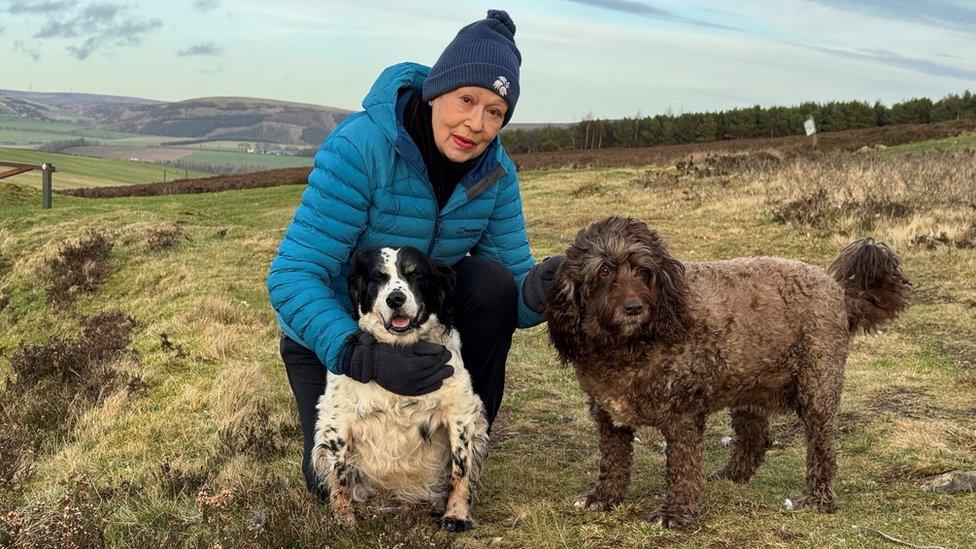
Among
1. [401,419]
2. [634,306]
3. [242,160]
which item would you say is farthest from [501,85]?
[242,160]

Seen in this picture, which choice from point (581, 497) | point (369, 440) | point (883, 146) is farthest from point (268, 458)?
point (883, 146)

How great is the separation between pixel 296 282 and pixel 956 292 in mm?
10408

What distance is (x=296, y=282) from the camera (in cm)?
454

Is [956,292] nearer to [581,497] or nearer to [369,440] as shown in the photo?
[581,497]

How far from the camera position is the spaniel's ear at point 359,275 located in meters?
4.57

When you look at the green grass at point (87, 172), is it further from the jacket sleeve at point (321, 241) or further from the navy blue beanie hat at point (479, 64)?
the navy blue beanie hat at point (479, 64)

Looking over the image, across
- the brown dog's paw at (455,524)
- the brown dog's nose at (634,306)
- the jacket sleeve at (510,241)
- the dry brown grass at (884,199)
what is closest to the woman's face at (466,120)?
the jacket sleeve at (510,241)

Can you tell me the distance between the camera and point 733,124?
66.5 meters

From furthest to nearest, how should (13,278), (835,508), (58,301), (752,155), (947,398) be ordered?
(752,155) < (13,278) < (58,301) < (947,398) < (835,508)

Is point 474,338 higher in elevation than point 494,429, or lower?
higher

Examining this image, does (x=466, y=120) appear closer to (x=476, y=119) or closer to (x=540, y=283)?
(x=476, y=119)

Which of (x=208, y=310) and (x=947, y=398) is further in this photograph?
(x=208, y=310)

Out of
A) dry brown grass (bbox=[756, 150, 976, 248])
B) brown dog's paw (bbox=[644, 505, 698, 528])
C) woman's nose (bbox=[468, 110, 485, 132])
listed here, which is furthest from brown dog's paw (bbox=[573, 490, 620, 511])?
dry brown grass (bbox=[756, 150, 976, 248])

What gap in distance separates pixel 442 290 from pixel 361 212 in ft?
2.14
